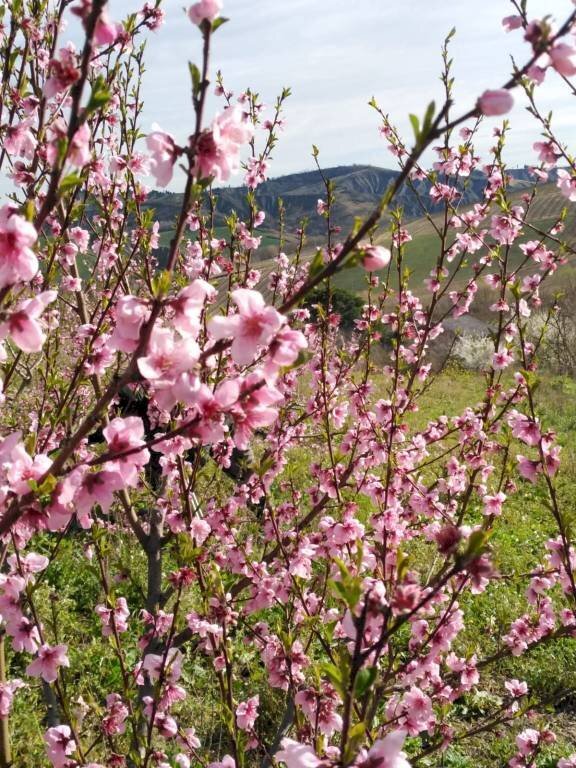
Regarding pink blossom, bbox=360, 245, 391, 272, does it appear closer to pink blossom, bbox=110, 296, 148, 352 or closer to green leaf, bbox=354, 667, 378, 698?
pink blossom, bbox=110, 296, 148, 352

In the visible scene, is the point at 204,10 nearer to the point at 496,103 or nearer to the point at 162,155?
the point at 162,155

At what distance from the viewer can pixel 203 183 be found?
4.33 ft

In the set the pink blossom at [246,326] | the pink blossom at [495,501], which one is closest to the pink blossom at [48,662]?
the pink blossom at [246,326]

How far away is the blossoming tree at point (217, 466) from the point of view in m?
1.27

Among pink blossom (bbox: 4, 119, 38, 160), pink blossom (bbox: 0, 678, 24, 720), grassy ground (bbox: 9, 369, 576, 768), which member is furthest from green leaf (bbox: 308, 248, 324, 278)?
pink blossom (bbox: 0, 678, 24, 720)

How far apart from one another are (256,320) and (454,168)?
3594mm

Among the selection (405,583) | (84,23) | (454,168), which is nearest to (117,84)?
(454,168)

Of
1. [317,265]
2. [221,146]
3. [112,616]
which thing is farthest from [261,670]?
[221,146]

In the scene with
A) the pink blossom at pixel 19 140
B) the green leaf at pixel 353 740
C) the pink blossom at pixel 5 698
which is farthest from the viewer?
the pink blossom at pixel 5 698

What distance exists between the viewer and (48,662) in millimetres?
2283

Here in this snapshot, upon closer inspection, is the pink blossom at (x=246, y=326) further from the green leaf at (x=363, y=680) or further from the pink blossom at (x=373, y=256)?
the green leaf at (x=363, y=680)

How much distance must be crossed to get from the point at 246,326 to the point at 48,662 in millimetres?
1760

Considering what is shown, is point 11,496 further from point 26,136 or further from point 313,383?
point 313,383

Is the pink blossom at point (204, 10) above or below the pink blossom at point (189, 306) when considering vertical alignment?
above
